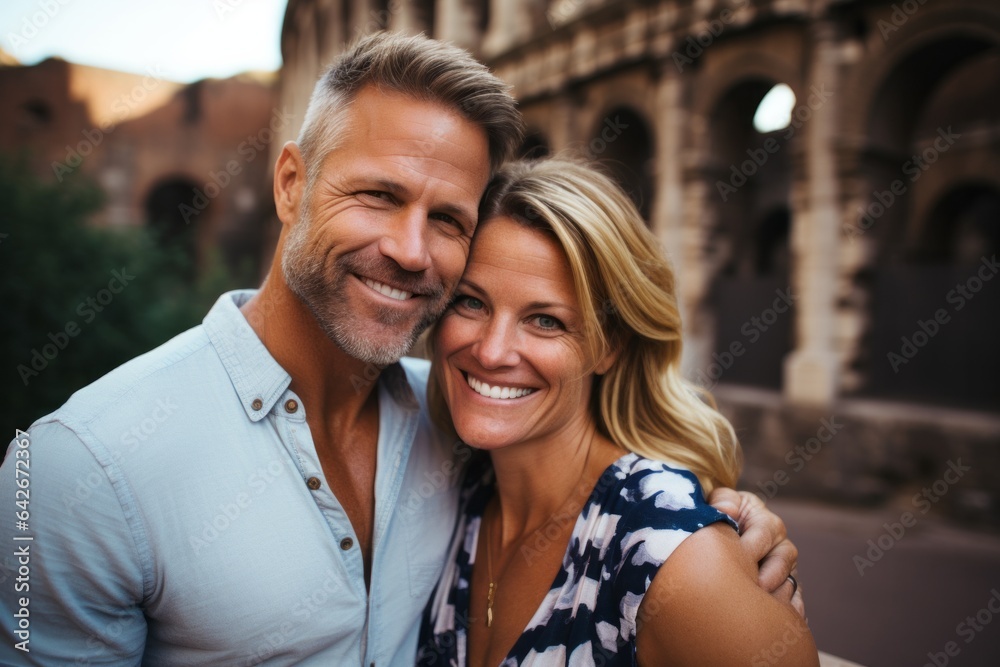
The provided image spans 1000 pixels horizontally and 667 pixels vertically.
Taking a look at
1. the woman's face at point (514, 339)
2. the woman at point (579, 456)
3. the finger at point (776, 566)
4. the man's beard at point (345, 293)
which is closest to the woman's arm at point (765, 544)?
the finger at point (776, 566)

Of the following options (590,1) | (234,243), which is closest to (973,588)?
(590,1)

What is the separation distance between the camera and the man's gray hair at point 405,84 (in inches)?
74.7

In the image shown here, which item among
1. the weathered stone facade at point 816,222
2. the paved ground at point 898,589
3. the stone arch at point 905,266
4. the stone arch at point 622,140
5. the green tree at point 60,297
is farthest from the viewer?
the stone arch at point 622,140

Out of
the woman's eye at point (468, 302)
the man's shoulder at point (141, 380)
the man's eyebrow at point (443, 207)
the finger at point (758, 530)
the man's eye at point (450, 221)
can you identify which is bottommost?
the finger at point (758, 530)

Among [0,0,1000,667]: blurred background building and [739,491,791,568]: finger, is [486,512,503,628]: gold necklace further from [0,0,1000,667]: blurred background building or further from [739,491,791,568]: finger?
[0,0,1000,667]: blurred background building

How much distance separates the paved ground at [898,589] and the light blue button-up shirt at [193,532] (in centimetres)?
375

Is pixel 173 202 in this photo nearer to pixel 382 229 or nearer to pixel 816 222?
pixel 816 222

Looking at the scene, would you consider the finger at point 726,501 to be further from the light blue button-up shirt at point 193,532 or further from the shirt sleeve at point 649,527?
the light blue button-up shirt at point 193,532

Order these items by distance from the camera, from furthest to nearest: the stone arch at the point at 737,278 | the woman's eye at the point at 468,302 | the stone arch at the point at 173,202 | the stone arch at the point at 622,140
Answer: the stone arch at the point at 173,202 → the stone arch at the point at 622,140 → the stone arch at the point at 737,278 → the woman's eye at the point at 468,302

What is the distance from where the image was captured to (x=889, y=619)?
476 centimetres

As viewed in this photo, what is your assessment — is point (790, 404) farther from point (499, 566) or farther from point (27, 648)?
point (27, 648)

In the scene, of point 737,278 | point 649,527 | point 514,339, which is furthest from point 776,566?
point 737,278

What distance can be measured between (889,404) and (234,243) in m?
22.1

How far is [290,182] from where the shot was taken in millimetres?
2100
